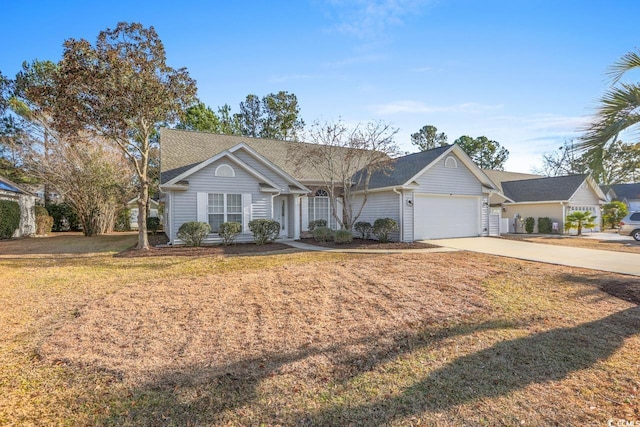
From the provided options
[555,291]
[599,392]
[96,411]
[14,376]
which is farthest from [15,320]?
[555,291]

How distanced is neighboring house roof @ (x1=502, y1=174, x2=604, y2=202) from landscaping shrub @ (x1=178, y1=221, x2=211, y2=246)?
74.4 feet

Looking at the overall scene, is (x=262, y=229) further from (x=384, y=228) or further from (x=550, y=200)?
(x=550, y=200)

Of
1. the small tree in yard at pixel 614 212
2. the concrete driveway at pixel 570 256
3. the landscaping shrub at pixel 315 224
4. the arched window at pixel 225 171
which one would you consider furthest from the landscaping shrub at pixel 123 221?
the small tree in yard at pixel 614 212

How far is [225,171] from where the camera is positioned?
15.2 meters

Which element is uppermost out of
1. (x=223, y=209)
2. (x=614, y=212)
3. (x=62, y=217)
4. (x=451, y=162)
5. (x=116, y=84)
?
(x=116, y=84)

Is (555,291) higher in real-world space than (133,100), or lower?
lower

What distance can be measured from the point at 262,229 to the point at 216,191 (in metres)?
2.77

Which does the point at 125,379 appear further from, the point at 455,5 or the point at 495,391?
the point at 455,5

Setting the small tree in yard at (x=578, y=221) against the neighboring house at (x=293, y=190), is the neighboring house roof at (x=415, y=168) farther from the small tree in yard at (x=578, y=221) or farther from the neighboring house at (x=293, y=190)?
the small tree in yard at (x=578, y=221)

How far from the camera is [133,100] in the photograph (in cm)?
1206

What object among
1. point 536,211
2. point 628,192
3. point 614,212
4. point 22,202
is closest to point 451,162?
point 536,211

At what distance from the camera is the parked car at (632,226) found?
18500mm

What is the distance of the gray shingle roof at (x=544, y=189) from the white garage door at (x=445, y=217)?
8350 millimetres

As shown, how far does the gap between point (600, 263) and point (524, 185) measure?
57.9 feet
